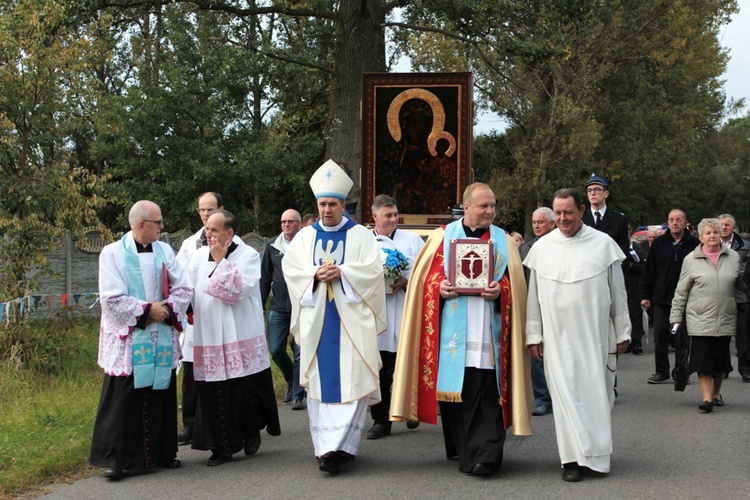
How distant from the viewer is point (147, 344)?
23.6 ft

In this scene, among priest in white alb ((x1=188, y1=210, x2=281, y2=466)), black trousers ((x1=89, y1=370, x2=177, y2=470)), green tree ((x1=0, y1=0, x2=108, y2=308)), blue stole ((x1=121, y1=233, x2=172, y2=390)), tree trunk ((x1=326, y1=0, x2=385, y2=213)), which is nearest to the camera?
black trousers ((x1=89, y1=370, x2=177, y2=470))

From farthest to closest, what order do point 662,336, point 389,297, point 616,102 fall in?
point 616,102 → point 662,336 → point 389,297

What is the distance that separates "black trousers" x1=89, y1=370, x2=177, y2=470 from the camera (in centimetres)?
705

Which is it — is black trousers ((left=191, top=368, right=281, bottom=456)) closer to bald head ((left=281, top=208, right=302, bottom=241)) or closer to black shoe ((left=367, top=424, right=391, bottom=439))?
black shoe ((left=367, top=424, right=391, bottom=439))

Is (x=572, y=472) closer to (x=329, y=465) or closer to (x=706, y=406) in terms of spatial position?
(x=329, y=465)

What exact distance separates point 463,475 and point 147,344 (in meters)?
2.52

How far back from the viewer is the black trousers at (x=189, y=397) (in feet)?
27.2

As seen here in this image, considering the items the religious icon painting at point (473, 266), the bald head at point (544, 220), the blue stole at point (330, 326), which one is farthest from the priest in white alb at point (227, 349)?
the bald head at point (544, 220)

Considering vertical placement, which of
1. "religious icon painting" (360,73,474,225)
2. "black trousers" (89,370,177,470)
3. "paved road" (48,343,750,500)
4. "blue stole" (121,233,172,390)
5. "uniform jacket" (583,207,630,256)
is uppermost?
"religious icon painting" (360,73,474,225)

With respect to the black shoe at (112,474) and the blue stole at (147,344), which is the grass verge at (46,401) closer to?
the black shoe at (112,474)

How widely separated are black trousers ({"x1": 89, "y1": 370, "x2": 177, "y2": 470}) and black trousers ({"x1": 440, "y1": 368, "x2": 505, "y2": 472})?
219 cm

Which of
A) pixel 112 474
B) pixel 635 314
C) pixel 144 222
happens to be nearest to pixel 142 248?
pixel 144 222

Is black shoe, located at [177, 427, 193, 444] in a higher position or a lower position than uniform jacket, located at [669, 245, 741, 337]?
lower

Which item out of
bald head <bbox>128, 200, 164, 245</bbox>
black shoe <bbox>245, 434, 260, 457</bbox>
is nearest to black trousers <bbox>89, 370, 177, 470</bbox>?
black shoe <bbox>245, 434, 260, 457</bbox>
